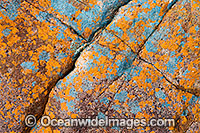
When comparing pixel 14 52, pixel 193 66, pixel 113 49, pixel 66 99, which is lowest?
pixel 66 99

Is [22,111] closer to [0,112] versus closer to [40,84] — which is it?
[0,112]

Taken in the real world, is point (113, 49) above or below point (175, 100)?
above

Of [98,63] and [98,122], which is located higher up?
[98,63]

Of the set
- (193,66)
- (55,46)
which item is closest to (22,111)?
(55,46)
